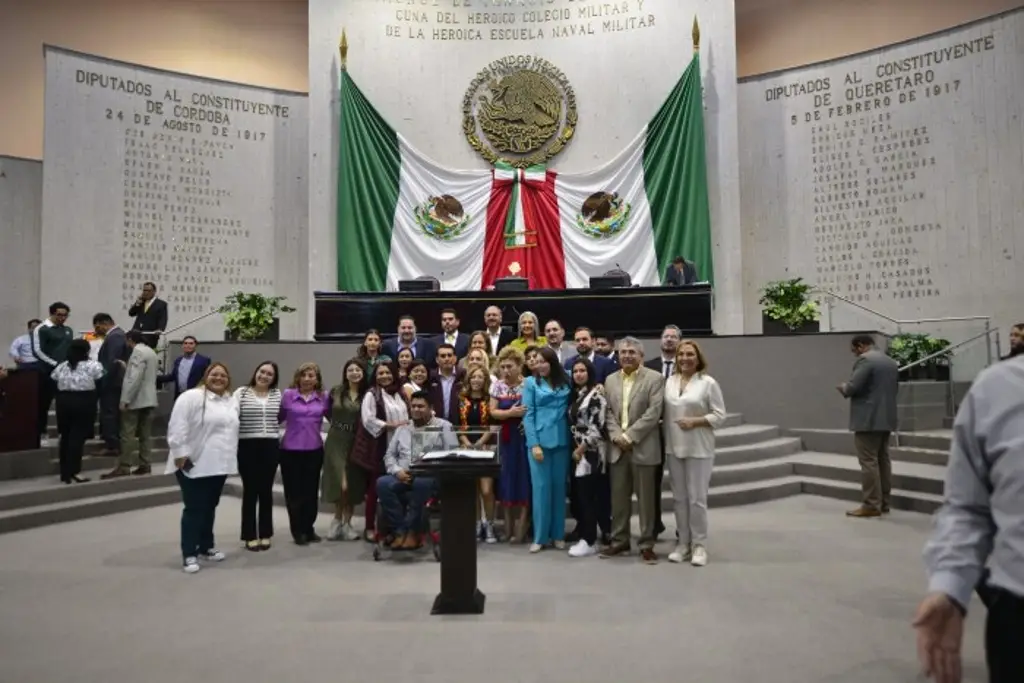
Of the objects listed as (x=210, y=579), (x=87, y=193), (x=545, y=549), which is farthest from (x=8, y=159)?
(x=545, y=549)

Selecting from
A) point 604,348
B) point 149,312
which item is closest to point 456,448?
point 604,348

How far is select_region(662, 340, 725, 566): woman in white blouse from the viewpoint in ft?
15.8

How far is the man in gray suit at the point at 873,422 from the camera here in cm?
613

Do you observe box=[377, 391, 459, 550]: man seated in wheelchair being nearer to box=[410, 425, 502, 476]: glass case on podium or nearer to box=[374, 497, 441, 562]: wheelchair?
box=[374, 497, 441, 562]: wheelchair

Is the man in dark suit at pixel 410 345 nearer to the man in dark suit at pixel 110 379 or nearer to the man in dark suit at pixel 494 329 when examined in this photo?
the man in dark suit at pixel 494 329

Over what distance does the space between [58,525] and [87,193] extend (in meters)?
6.41

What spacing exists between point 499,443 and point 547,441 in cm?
53

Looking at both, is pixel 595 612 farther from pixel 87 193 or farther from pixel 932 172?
pixel 87 193

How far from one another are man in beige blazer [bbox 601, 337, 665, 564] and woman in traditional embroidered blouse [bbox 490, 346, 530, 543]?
683 mm

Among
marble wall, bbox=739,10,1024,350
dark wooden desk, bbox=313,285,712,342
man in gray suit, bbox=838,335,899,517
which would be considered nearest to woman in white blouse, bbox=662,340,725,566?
man in gray suit, bbox=838,335,899,517

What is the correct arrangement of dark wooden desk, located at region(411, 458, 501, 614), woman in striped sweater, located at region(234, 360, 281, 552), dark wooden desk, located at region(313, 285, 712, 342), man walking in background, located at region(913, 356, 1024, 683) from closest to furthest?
man walking in background, located at region(913, 356, 1024, 683) < dark wooden desk, located at region(411, 458, 501, 614) < woman in striped sweater, located at region(234, 360, 281, 552) < dark wooden desk, located at region(313, 285, 712, 342)

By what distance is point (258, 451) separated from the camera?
522cm

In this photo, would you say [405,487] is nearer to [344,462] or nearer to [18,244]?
[344,462]

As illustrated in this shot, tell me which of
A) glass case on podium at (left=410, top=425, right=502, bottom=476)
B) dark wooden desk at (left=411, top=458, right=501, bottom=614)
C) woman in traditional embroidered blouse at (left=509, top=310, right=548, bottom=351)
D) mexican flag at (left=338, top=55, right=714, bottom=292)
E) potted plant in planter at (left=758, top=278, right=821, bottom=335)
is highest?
mexican flag at (left=338, top=55, right=714, bottom=292)
